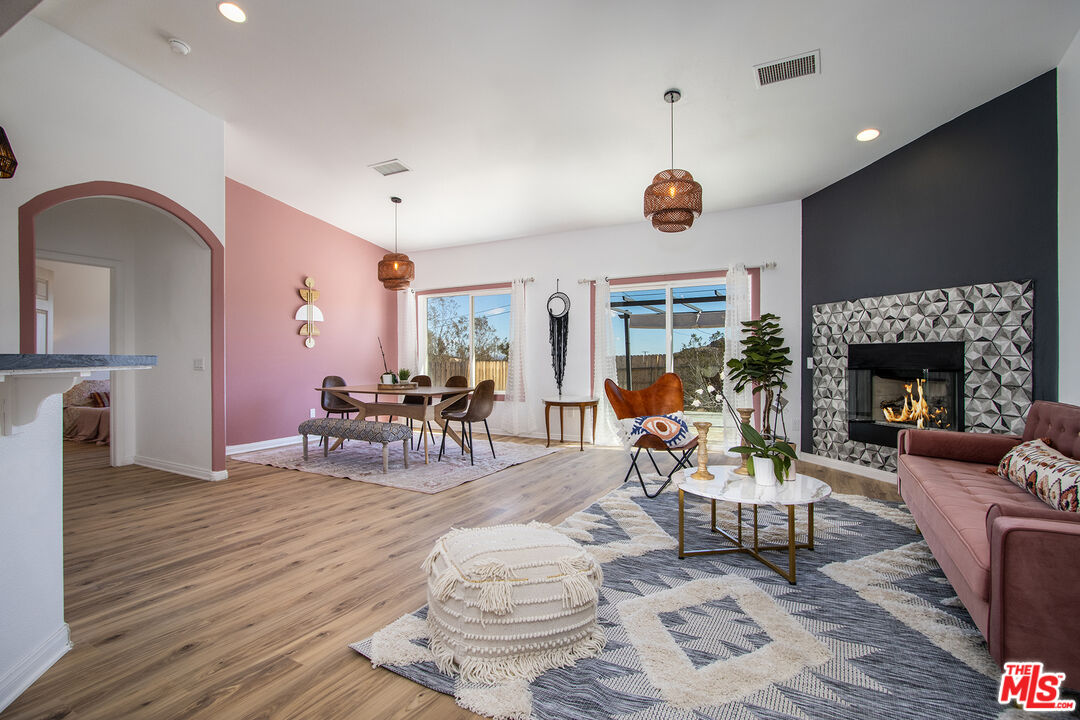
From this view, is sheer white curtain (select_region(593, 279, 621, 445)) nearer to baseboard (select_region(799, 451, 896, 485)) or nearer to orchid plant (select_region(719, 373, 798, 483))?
baseboard (select_region(799, 451, 896, 485))

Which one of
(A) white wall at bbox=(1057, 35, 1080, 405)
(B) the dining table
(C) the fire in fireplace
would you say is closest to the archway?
(B) the dining table

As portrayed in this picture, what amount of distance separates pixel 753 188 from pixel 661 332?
194 centimetres

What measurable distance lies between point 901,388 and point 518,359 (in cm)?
435

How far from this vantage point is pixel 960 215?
3672 mm

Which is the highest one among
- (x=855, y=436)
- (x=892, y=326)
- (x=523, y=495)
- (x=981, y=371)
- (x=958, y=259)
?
(x=958, y=259)

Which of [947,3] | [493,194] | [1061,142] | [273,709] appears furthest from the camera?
[493,194]

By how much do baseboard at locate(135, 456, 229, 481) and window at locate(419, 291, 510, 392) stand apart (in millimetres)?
3625

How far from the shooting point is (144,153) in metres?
3.55

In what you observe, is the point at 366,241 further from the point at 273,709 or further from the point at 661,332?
the point at 273,709

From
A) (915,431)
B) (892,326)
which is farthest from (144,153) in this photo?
(892,326)

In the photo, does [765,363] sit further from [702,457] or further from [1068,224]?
[702,457]

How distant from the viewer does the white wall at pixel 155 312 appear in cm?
416

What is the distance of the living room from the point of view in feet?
5.24

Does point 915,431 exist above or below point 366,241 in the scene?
below
